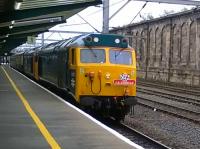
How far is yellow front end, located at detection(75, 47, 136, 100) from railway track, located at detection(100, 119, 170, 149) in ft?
3.37

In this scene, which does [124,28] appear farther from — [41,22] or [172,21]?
[41,22]

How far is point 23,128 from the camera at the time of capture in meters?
11.1

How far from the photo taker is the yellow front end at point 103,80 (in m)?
16.3

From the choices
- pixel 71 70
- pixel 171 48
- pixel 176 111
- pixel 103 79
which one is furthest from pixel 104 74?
pixel 171 48

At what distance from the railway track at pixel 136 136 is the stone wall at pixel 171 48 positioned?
23675 mm

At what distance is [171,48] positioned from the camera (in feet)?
160

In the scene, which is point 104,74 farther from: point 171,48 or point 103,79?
point 171,48

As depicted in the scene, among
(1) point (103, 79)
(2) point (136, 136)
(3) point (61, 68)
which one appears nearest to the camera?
(2) point (136, 136)

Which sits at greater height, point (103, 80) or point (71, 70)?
point (71, 70)

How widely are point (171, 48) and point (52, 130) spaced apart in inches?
1522

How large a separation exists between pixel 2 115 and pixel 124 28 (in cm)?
5100

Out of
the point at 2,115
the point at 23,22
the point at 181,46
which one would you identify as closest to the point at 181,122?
the point at 2,115

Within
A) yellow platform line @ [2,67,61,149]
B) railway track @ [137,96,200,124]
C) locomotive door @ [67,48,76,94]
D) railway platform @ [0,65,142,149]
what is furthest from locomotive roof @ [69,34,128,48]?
railway track @ [137,96,200,124]

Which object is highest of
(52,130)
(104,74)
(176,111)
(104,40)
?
(104,40)
